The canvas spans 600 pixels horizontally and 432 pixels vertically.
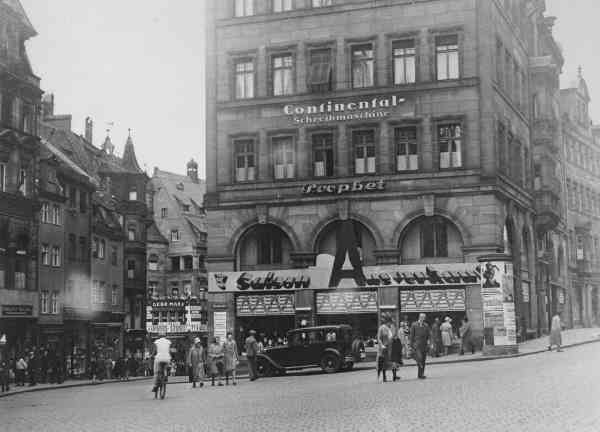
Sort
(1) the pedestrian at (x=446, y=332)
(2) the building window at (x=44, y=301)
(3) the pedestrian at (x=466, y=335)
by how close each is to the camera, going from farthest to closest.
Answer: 1. (2) the building window at (x=44, y=301)
2. (3) the pedestrian at (x=466, y=335)
3. (1) the pedestrian at (x=446, y=332)

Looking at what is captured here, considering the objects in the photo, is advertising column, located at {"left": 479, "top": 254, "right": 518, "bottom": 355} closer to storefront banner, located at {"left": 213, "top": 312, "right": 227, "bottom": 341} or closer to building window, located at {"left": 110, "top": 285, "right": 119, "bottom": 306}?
storefront banner, located at {"left": 213, "top": 312, "right": 227, "bottom": 341}

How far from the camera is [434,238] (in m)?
48.1

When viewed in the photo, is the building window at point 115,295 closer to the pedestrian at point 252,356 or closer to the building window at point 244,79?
the building window at point 244,79

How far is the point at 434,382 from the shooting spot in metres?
27.5

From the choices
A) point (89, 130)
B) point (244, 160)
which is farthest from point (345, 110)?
point (89, 130)

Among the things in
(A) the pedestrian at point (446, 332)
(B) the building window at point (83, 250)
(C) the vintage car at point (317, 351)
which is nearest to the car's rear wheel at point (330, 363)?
(C) the vintage car at point (317, 351)

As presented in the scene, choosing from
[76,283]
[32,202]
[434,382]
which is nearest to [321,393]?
[434,382]

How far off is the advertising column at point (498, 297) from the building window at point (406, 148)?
33.2 ft

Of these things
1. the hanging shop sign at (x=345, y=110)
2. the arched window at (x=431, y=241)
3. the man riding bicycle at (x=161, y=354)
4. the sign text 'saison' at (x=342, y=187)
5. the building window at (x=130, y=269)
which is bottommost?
the man riding bicycle at (x=161, y=354)

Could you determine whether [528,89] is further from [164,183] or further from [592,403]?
[164,183]

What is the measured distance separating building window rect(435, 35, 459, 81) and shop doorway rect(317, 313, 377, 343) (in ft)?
40.7

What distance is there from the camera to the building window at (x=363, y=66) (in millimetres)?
49750

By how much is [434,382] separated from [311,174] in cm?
2403

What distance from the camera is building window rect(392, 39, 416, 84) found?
49.0 metres
